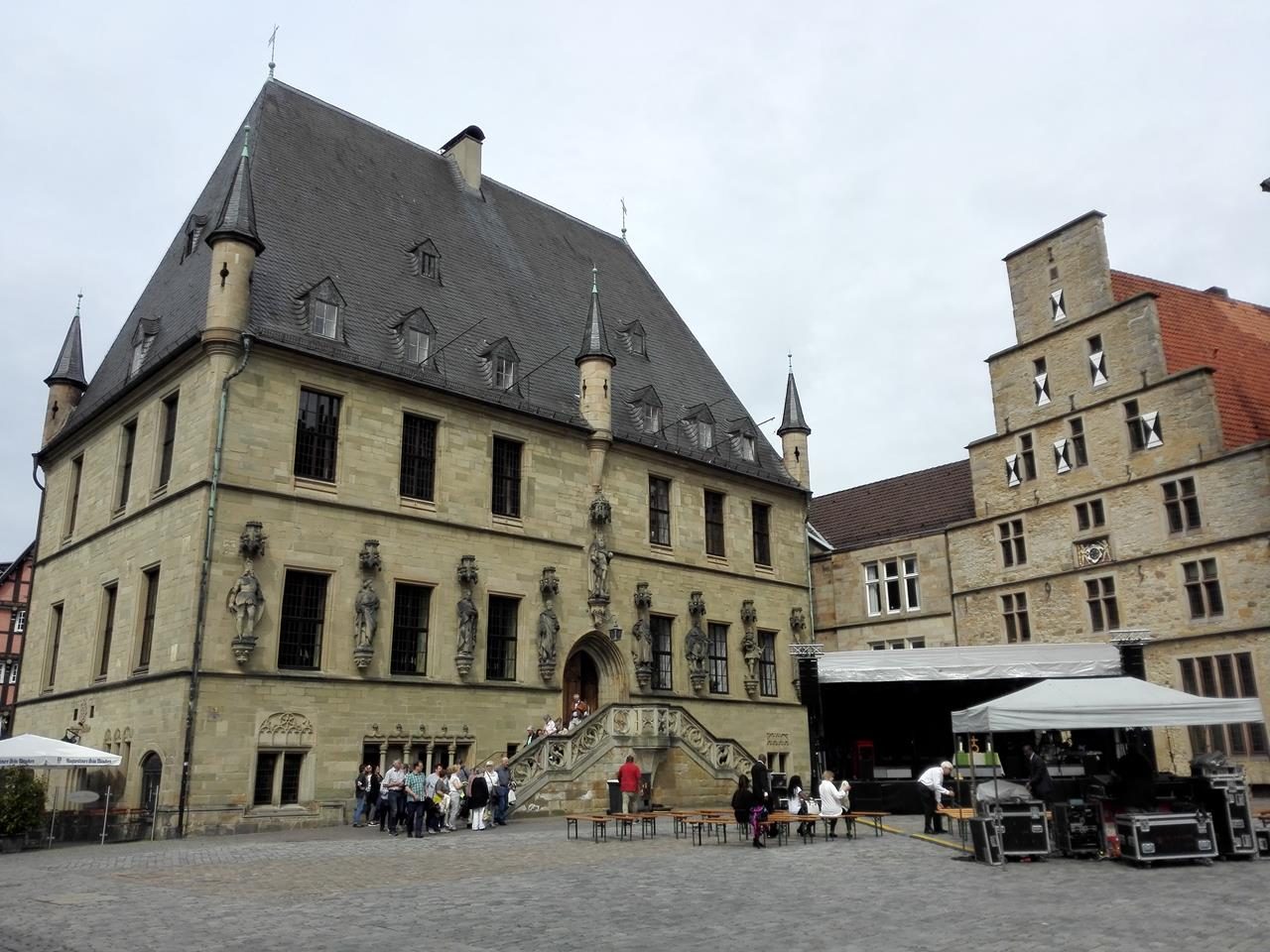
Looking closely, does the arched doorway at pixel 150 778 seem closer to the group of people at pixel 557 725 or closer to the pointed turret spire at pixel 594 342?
the group of people at pixel 557 725

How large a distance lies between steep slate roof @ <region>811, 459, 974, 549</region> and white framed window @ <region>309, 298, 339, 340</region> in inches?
747

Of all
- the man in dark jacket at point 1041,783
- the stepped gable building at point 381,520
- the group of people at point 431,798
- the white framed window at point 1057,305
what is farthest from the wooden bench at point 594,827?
the white framed window at point 1057,305

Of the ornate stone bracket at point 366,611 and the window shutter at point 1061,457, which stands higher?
the window shutter at point 1061,457

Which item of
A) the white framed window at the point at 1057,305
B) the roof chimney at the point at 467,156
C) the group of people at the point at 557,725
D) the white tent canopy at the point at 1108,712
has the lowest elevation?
the white tent canopy at the point at 1108,712

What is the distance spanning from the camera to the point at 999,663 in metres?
25.7

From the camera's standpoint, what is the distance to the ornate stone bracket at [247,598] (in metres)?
20.5

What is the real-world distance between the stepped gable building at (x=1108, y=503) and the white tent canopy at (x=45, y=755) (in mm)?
22569

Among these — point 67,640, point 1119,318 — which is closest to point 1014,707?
point 1119,318

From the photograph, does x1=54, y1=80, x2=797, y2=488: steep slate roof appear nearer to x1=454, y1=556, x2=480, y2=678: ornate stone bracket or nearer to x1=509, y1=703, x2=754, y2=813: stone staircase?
x1=454, y1=556, x2=480, y2=678: ornate stone bracket

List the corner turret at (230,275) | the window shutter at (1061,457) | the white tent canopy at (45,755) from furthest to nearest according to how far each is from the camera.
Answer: the window shutter at (1061,457) → the corner turret at (230,275) → the white tent canopy at (45,755)

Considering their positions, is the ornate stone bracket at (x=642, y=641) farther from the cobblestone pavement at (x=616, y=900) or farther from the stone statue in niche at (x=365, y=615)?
the cobblestone pavement at (x=616, y=900)

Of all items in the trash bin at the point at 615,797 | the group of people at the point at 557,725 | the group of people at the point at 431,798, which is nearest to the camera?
the group of people at the point at 431,798

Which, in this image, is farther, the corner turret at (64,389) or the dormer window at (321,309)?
the corner turret at (64,389)

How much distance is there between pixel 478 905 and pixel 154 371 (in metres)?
17.6
